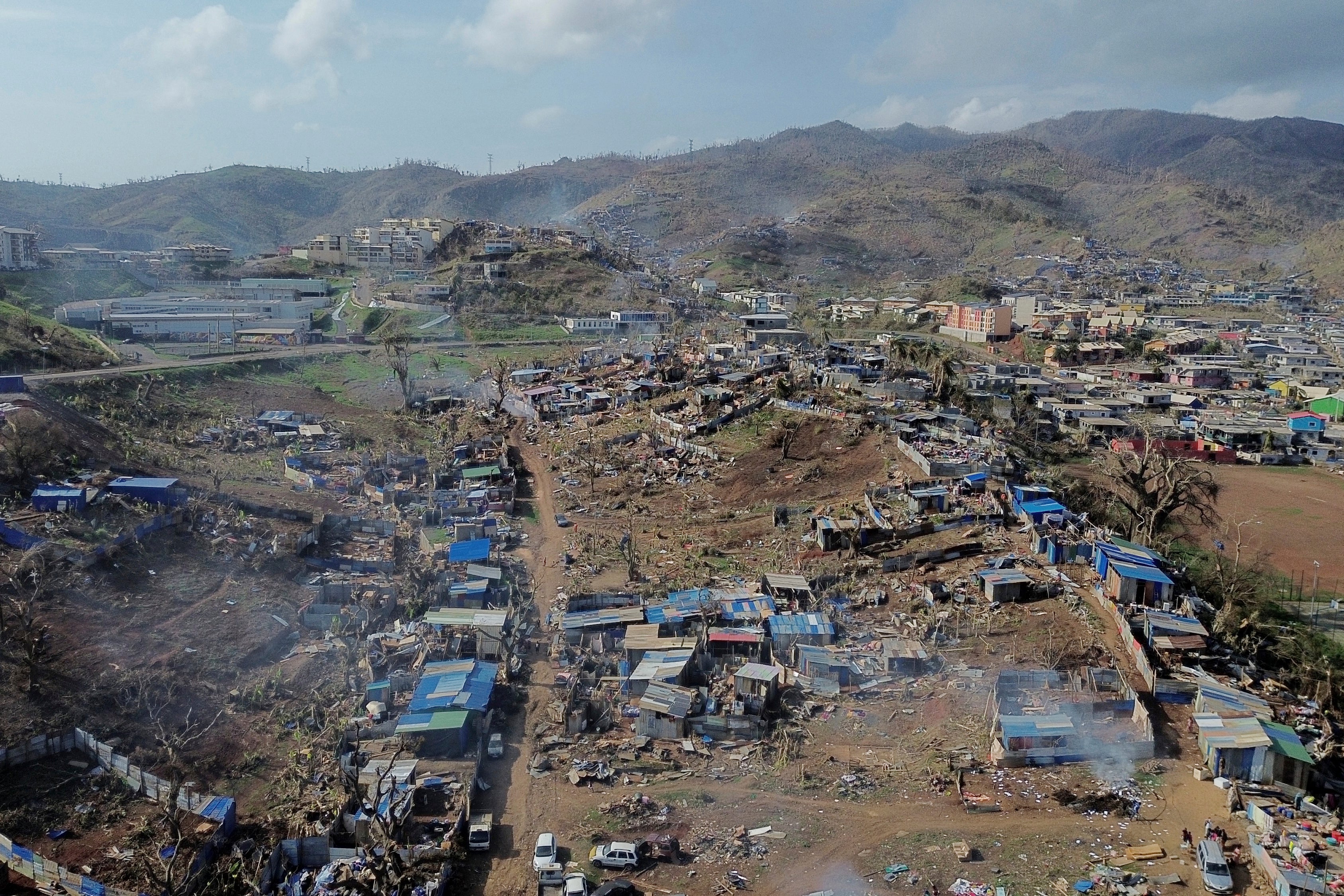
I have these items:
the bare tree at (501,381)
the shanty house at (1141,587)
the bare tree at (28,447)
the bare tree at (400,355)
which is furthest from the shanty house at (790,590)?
the bare tree at (400,355)

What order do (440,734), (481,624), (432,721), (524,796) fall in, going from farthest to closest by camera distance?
(481,624), (432,721), (440,734), (524,796)

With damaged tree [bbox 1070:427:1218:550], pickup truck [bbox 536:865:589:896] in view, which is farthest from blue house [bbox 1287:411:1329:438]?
pickup truck [bbox 536:865:589:896]

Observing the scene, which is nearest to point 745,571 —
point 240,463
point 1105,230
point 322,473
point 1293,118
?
point 322,473

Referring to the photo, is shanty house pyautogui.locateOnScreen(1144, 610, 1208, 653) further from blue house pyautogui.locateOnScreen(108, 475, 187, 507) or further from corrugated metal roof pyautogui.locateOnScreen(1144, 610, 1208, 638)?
blue house pyautogui.locateOnScreen(108, 475, 187, 507)

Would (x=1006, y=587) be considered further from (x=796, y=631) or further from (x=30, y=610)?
(x=30, y=610)

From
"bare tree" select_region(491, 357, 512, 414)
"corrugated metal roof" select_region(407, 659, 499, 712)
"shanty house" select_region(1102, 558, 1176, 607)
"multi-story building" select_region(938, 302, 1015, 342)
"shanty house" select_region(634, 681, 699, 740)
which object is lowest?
"shanty house" select_region(634, 681, 699, 740)

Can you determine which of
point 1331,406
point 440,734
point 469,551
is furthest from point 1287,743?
point 1331,406
